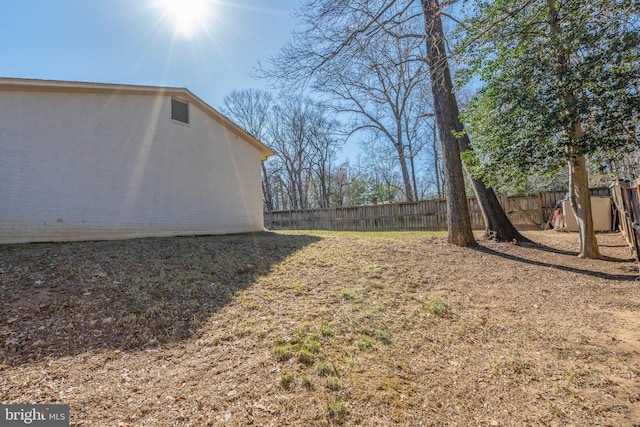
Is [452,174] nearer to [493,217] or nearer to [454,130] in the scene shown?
[454,130]

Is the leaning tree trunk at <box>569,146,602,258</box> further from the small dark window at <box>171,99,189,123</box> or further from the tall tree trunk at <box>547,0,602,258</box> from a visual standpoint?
the small dark window at <box>171,99,189,123</box>

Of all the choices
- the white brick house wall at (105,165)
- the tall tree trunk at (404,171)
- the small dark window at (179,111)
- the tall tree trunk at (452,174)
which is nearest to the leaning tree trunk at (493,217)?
the tall tree trunk at (452,174)

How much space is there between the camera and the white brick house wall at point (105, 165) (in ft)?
20.0

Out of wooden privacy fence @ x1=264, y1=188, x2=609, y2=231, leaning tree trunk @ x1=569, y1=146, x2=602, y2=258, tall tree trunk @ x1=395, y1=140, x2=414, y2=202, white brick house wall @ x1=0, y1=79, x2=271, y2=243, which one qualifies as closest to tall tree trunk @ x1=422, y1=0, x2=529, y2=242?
leaning tree trunk @ x1=569, y1=146, x2=602, y2=258

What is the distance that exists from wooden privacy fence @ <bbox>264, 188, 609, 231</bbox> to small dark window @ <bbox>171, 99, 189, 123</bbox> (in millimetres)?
10480

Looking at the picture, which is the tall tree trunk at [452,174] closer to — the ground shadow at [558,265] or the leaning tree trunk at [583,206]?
the ground shadow at [558,265]

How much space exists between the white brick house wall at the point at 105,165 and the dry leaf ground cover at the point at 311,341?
1.45 m

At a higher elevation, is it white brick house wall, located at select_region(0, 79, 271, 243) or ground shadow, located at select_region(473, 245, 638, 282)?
white brick house wall, located at select_region(0, 79, 271, 243)

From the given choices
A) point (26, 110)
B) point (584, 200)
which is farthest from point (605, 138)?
point (26, 110)

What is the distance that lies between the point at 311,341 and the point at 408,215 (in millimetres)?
13461

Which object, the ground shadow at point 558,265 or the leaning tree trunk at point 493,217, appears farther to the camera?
the leaning tree trunk at point 493,217

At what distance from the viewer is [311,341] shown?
2775 millimetres

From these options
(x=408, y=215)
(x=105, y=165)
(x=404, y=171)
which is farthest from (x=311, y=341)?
(x=404, y=171)

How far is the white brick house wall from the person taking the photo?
608 centimetres
